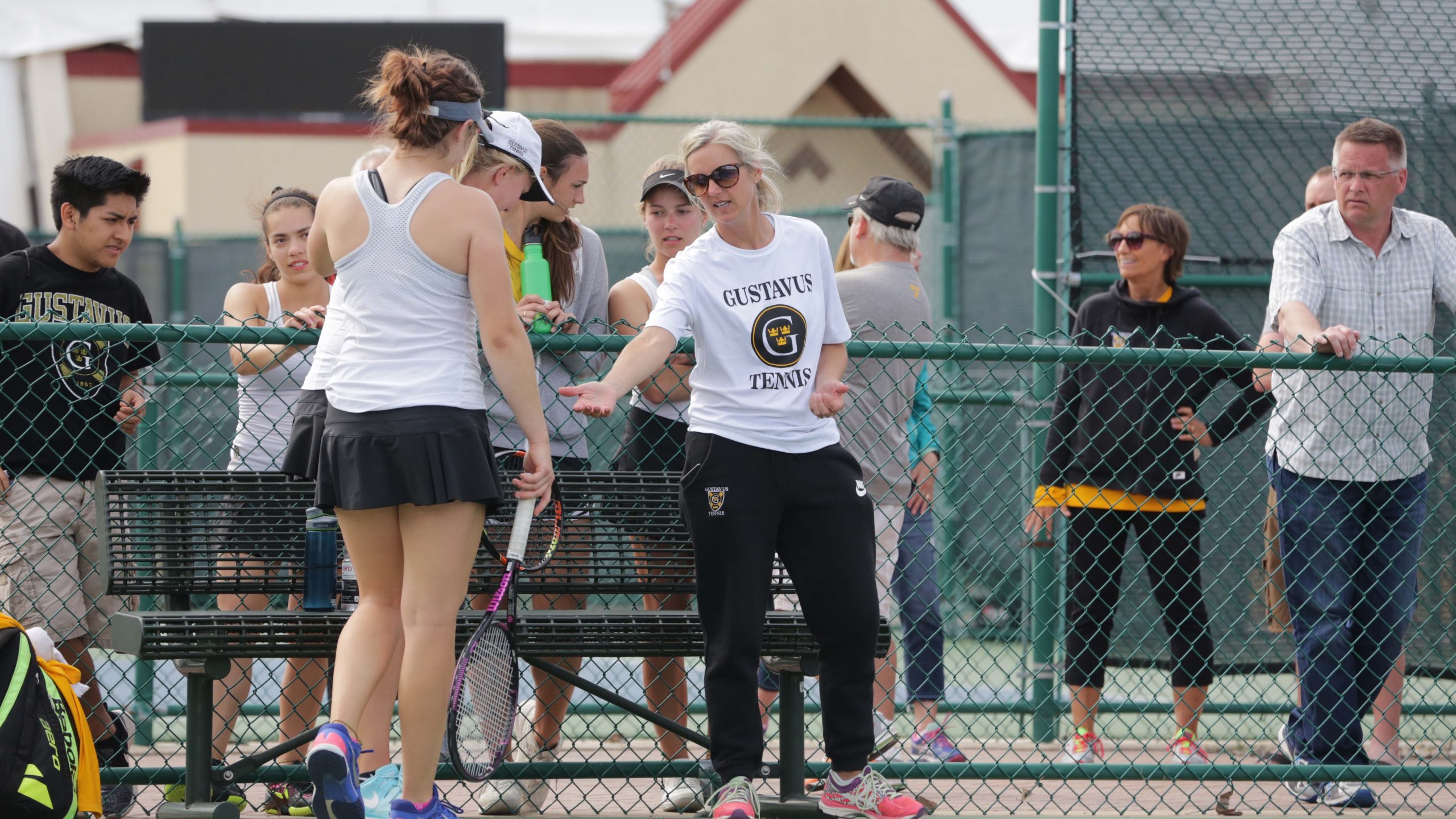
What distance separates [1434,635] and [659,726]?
11.3 ft

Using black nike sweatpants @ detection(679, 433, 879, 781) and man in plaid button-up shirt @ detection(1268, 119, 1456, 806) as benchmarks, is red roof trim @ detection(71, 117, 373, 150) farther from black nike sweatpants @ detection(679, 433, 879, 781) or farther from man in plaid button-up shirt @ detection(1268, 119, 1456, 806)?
black nike sweatpants @ detection(679, 433, 879, 781)

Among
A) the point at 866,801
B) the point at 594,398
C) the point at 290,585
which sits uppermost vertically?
the point at 594,398

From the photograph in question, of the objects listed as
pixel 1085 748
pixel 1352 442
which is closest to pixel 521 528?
pixel 1085 748

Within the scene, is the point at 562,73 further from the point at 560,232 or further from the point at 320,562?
the point at 320,562

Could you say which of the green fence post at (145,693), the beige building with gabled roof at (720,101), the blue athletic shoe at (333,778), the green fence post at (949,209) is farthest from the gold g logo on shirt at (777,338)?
the beige building with gabled roof at (720,101)

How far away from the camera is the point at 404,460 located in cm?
334

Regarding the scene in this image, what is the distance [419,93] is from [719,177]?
0.79 metres

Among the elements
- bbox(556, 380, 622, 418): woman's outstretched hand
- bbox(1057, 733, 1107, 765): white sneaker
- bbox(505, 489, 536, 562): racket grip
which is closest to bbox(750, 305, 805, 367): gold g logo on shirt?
bbox(556, 380, 622, 418): woman's outstretched hand

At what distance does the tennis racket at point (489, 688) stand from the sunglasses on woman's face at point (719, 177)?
0.92m

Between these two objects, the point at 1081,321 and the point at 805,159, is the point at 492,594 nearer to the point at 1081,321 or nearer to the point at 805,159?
Result: the point at 1081,321

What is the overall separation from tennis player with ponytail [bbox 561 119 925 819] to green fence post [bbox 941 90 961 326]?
4057 millimetres

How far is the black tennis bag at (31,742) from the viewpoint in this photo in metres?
3.49

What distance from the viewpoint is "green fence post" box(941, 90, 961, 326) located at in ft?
25.5

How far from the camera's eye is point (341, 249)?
3416mm
